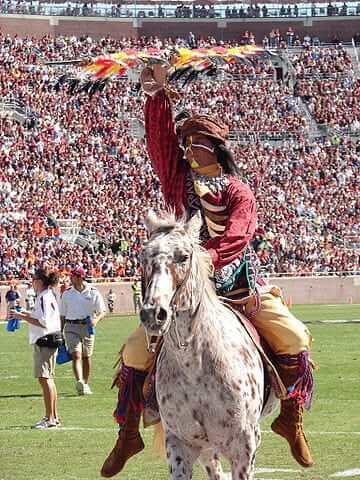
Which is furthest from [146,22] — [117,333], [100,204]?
[117,333]

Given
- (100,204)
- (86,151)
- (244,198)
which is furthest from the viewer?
(86,151)

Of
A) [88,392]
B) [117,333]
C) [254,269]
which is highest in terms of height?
[254,269]

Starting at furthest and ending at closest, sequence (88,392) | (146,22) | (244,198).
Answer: (146,22)
(88,392)
(244,198)

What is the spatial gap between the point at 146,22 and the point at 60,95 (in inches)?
510

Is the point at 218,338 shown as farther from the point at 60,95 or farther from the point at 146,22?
the point at 146,22

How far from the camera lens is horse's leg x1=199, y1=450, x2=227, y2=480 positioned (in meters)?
7.63

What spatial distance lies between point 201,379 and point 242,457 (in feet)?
1.68

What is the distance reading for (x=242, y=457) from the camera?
23.0 feet

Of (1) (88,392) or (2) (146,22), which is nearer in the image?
(1) (88,392)

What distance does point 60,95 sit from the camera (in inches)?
2147

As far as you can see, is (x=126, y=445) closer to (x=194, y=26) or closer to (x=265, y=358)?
(x=265, y=358)

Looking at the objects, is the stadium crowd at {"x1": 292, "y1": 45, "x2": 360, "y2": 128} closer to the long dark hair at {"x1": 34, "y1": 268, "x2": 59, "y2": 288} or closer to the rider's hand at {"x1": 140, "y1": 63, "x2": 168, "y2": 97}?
the long dark hair at {"x1": 34, "y1": 268, "x2": 59, "y2": 288}

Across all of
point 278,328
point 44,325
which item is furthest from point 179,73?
point 44,325

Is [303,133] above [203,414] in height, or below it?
below
